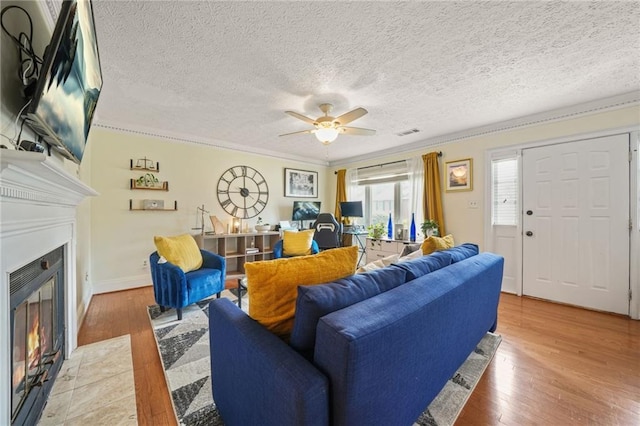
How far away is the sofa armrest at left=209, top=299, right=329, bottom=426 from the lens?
0.79 m

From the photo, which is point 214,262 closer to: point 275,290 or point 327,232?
point 327,232

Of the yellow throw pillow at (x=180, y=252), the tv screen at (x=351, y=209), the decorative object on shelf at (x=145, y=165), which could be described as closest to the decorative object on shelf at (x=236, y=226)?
the yellow throw pillow at (x=180, y=252)

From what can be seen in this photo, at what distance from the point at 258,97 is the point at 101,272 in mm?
3201

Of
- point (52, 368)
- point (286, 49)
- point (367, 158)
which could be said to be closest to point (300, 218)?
point (367, 158)

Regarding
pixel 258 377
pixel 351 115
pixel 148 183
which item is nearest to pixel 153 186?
pixel 148 183

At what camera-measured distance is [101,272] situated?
345cm

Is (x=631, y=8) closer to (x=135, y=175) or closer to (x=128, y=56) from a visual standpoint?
(x=128, y=56)

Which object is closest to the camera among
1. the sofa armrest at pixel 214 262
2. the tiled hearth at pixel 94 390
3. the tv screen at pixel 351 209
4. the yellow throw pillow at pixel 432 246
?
the tiled hearth at pixel 94 390

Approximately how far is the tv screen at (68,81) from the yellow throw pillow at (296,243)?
2707 millimetres

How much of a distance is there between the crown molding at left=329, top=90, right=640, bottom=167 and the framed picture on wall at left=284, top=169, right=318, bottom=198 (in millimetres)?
1871

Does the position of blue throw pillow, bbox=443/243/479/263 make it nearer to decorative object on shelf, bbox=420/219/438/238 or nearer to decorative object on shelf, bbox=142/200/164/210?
decorative object on shelf, bbox=420/219/438/238

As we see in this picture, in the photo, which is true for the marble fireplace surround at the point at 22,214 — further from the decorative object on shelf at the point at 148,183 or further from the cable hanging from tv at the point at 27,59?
the decorative object on shelf at the point at 148,183

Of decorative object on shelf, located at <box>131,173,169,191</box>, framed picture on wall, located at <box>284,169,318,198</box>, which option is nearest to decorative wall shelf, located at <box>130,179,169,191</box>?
decorative object on shelf, located at <box>131,173,169,191</box>

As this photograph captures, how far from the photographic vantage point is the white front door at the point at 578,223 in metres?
2.75
